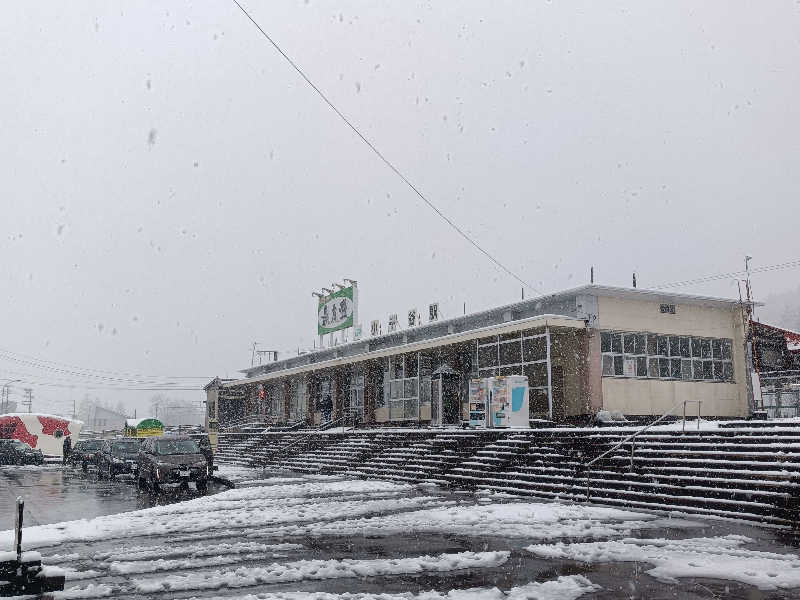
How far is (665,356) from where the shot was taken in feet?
86.0

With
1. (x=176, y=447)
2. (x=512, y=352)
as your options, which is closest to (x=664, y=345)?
(x=512, y=352)

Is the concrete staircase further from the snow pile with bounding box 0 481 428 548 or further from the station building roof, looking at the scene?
the station building roof

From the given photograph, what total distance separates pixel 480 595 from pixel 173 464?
1514 cm

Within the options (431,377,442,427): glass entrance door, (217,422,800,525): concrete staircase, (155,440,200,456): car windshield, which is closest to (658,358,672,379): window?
(217,422,800,525): concrete staircase

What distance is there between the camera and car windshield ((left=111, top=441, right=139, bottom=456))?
97.6 ft

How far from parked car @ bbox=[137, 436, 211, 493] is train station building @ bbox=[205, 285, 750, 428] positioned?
11.4 metres

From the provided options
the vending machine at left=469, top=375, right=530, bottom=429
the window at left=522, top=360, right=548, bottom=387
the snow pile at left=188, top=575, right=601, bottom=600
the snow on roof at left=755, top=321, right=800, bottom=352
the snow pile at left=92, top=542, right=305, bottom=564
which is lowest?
the snow pile at left=92, top=542, right=305, bottom=564

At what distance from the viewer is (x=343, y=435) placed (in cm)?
2964

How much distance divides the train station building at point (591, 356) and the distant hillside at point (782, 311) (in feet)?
187

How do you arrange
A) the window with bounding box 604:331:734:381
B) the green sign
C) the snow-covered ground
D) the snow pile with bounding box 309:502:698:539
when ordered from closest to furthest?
the snow-covered ground, the snow pile with bounding box 309:502:698:539, the window with bounding box 604:331:734:381, the green sign

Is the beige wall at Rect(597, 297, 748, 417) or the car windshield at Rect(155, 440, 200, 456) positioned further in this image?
the beige wall at Rect(597, 297, 748, 417)

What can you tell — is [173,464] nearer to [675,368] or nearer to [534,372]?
[534,372]

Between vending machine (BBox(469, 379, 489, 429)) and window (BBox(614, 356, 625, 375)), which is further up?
window (BBox(614, 356, 625, 375))

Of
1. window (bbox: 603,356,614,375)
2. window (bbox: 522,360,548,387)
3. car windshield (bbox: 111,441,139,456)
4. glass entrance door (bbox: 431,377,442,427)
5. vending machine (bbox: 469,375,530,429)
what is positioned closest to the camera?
vending machine (bbox: 469,375,530,429)
